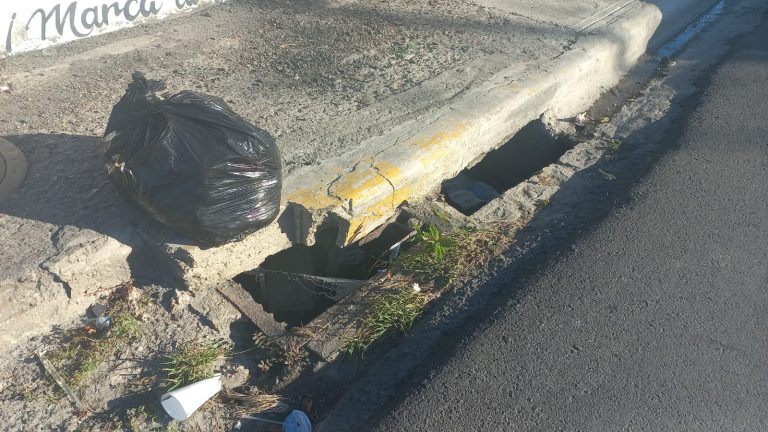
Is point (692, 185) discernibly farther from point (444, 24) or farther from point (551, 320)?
point (444, 24)

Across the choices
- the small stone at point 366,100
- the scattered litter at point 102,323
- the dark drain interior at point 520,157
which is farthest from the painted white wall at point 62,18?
the dark drain interior at point 520,157

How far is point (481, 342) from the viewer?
2.58m

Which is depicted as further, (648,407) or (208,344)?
(208,344)

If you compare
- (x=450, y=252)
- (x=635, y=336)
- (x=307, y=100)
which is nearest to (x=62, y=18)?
(x=307, y=100)

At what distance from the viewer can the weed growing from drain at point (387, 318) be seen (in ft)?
8.82

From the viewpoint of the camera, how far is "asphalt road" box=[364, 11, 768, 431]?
2.30 meters

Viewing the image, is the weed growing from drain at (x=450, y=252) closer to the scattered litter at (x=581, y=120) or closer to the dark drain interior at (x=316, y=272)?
the dark drain interior at (x=316, y=272)

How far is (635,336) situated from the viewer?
2.62 meters

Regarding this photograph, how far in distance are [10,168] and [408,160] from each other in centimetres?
234

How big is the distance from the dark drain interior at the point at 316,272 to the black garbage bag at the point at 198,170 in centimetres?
46

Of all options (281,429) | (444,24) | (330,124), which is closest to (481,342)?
(281,429)

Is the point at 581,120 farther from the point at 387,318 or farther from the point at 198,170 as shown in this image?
the point at 198,170

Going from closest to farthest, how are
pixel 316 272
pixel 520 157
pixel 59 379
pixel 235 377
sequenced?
1. pixel 59 379
2. pixel 235 377
3. pixel 316 272
4. pixel 520 157

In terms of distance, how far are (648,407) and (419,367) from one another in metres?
0.96
